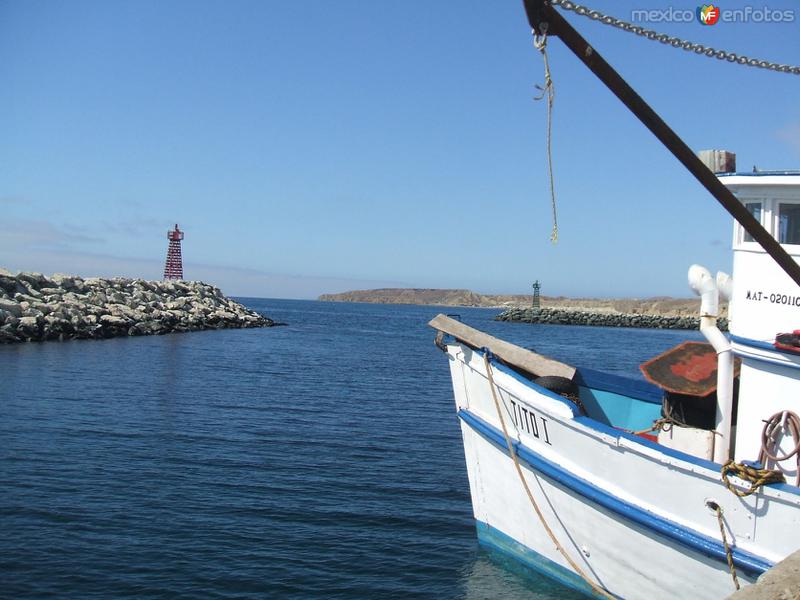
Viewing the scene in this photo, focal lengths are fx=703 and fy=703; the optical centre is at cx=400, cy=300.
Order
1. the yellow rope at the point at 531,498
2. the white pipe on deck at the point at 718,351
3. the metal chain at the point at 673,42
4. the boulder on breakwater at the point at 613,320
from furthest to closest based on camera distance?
the boulder on breakwater at the point at 613,320
the yellow rope at the point at 531,498
the white pipe on deck at the point at 718,351
the metal chain at the point at 673,42

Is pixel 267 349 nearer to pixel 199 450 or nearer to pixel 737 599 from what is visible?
pixel 199 450

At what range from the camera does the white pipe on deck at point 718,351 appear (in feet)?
24.1

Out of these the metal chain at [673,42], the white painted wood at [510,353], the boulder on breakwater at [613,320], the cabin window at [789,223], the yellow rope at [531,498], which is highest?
the metal chain at [673,42]

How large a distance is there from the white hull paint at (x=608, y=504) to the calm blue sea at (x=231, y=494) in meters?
0.97

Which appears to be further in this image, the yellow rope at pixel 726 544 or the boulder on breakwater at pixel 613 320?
the boulder on breakwater at pixel 613 320

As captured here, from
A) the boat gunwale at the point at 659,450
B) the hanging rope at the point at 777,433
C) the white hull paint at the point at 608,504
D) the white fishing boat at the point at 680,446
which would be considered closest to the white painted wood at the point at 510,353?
the white fishing boat at the point at 680,446

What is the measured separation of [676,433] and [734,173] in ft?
9.74

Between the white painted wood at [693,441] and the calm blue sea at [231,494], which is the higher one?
the white painted wood at [693,441]

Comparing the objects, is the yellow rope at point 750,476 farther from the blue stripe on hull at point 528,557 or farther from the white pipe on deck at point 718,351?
the blue stripe on hull at point 528,557

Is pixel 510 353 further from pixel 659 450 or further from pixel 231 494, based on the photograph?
pixel 231 494

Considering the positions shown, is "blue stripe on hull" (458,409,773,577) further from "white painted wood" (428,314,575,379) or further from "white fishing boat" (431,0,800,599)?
"white painted wood" (428,314,575,379)

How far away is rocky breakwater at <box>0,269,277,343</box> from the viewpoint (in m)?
36.8

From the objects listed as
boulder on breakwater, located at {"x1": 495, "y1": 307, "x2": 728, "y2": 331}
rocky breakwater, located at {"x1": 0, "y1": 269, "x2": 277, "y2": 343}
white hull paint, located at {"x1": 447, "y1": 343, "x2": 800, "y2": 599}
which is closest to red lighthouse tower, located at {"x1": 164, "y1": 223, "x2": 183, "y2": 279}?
rocky breakwater, located at {"x1": 0, "y1": 269, "x2": 277, "y2": 343}

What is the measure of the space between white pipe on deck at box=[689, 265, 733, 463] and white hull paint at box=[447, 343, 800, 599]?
1.04m
